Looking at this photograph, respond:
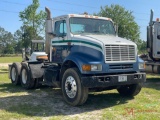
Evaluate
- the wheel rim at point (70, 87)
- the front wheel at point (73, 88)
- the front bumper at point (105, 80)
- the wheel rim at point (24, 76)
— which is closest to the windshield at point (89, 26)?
the front wheel at point (73, 88)

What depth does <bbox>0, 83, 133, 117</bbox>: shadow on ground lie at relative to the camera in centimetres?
683

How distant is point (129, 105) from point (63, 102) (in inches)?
80.7

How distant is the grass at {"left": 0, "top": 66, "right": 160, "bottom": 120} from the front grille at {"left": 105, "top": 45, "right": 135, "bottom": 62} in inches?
55.3

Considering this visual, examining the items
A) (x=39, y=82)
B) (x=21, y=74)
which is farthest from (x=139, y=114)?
(x=21, y=74)

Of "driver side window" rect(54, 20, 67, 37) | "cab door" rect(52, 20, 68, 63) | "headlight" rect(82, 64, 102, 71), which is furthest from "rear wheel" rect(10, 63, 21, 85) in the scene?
"headlight" rect(82, 64, 102, 71)

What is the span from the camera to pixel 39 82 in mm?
10242

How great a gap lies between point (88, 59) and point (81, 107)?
4.72 feet

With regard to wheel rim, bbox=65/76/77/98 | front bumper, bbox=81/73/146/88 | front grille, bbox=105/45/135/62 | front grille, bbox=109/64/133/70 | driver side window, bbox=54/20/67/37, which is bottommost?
wheel rim, bbox=65/76/77/98

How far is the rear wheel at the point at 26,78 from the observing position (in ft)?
33.2

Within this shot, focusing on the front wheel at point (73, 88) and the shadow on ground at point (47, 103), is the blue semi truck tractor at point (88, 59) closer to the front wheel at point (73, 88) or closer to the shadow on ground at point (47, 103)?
the front wheel at point (73, 88)

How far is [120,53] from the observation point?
23.7ft

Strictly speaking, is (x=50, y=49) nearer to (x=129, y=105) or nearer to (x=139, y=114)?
(x=129, y=105)

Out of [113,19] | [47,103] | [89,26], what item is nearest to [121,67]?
[89,26]

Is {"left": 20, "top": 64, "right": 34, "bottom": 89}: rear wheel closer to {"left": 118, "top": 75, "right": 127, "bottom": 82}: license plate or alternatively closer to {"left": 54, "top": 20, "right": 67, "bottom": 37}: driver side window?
{"left": 54, "top": 20, "right": 67, "bottom": 37}: driver side window
